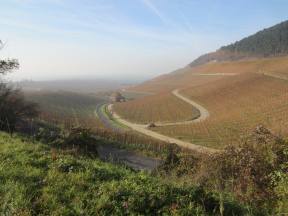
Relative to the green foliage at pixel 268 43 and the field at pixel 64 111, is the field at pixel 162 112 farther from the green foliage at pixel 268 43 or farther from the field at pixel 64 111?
the green foliage at pixel 268 43

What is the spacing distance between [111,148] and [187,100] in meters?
68.0

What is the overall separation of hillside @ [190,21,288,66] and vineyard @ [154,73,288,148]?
195ft

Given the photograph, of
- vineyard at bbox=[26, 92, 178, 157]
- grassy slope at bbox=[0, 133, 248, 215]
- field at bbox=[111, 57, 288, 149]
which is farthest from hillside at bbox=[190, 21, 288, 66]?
grassy slope at bbox=[0, 133, 248, 215]

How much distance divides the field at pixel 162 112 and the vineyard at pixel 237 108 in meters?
5.23

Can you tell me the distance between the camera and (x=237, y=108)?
72.6 m

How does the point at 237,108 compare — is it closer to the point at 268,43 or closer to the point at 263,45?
the point at 268,43

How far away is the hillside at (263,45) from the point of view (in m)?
152

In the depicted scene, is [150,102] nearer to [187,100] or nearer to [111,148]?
[187,100]

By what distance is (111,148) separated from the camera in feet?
94.7

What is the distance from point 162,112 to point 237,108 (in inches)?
717

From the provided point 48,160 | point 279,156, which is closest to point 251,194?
point 279,156

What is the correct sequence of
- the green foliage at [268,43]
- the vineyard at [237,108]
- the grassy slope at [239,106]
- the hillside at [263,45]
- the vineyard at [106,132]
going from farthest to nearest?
the hillside at [263,45]
the green foliage at [268,43]
the grassy slope at [239,106]
the vineyard at [237,108]
the vineyard at [106,132]

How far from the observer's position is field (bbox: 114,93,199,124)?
72.9m

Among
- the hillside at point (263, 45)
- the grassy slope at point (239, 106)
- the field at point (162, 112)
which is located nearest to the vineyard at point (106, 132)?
the grassy slope at point (239, 106)
